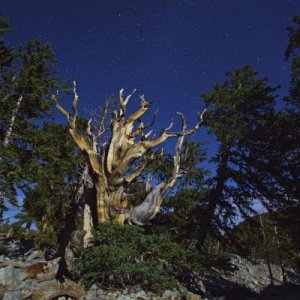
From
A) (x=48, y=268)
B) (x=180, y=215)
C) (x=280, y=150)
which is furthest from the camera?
(x=180, y=215)

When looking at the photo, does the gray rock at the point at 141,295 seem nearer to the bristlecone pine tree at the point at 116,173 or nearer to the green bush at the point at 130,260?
the green bush at the point at 130,260

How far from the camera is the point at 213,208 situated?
14.4m

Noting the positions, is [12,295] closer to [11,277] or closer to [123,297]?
[11,277]

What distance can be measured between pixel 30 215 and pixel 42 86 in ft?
22.2

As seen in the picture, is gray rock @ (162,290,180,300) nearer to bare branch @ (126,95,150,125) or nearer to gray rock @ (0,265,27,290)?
gray rock @ (0,265,27,290)

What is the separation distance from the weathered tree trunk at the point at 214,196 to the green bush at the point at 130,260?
149 inches

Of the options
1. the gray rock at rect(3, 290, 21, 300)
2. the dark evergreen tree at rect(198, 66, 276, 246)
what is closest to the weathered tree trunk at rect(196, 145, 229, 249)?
the dark evergreen tree at rect(198, 66, 276, 246)

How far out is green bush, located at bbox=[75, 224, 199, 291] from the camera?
800 centimetres

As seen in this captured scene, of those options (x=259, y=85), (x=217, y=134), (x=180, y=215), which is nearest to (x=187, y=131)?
(x=217, y=134)

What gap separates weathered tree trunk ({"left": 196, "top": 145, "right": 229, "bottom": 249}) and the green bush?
379 cm

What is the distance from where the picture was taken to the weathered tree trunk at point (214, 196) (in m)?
13.8

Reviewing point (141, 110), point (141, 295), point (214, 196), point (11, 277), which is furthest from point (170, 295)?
point (141, 110)

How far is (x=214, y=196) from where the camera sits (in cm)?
1462

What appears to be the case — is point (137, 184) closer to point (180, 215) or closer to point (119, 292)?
point (180, 215)
